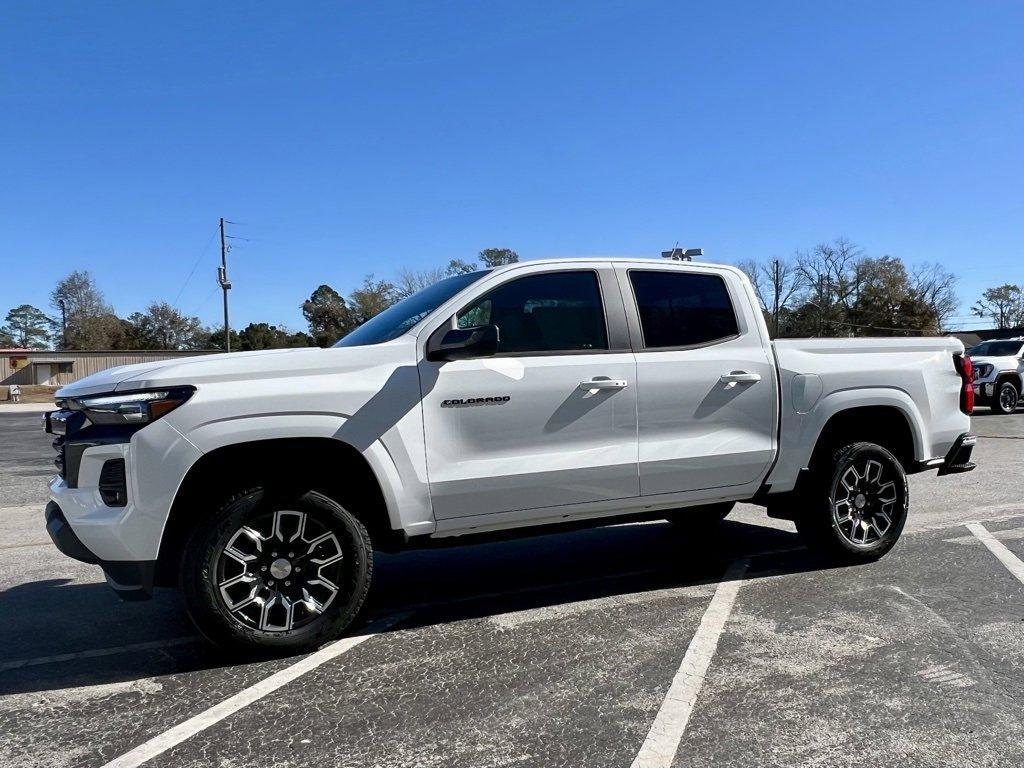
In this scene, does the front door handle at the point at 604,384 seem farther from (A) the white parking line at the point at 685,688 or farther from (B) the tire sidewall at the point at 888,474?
(B) the tire sidewall at the point at 888,474

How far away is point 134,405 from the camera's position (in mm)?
3455

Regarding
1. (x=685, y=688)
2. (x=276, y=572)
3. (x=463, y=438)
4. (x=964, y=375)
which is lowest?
(x=685, y=688)

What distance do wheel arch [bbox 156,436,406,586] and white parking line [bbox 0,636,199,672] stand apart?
487 millimetres

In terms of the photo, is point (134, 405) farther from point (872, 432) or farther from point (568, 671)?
point (872, 432)

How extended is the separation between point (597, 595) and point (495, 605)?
636mm

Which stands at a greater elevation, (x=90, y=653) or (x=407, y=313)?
(x=407, y=313)

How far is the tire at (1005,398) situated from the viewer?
61.2 feet

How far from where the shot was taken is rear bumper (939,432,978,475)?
5.57m

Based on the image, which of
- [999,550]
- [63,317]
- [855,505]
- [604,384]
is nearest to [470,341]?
[604,384]

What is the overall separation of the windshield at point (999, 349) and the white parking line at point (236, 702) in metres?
20.3

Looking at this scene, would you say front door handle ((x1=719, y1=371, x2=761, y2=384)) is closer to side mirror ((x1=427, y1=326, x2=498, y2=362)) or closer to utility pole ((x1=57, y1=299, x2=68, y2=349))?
side mirror ((x1=427, y1=326, x2=498, y2=362))

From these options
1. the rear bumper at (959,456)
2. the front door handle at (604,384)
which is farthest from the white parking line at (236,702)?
the rear bumper at (959,456)

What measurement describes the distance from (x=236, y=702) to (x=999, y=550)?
207 inches

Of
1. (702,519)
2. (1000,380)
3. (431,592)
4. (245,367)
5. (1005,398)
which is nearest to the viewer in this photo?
(245,367)
